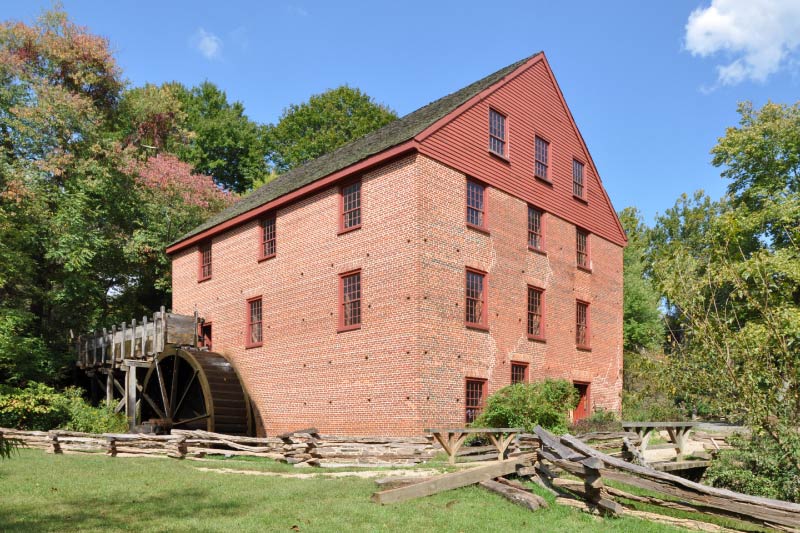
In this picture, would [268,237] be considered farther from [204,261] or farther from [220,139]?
[220,139]

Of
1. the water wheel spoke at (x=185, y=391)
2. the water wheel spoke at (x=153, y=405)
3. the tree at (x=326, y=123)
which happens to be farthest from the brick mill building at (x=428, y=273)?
the tree at (x=326, y=123)

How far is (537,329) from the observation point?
21594 millimetres

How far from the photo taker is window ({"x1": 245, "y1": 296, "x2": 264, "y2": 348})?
22.9m

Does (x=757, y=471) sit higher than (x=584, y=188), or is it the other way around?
(x=584, y=188)

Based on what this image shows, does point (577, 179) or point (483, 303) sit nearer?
point (483, 303)

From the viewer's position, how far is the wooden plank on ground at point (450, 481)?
Result: 10070 millimetres

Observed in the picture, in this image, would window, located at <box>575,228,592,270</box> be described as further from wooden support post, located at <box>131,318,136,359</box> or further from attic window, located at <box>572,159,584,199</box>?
wooden support post, located at <box>131,318,136,359</box>

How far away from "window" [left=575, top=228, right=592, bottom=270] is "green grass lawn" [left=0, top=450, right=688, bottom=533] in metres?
14.1

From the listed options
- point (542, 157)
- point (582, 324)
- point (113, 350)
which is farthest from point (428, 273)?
point (113, 350)

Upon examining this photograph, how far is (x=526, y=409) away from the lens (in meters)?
17.3

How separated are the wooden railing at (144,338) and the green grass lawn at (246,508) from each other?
11.3 meters

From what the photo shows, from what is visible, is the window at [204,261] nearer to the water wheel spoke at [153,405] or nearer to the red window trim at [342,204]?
the water wheel spoke at [153,405]

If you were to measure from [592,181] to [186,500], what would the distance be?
1919 centimetres

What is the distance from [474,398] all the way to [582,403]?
6387mm
